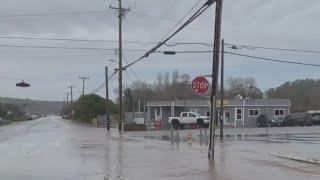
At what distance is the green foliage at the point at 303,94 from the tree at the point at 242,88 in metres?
10.4

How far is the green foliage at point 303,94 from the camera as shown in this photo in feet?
385

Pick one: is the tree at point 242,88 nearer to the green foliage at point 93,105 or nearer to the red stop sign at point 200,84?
the green foliage at point 93,105

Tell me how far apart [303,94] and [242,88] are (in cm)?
3129

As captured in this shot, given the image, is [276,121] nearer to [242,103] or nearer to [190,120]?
[242,103]

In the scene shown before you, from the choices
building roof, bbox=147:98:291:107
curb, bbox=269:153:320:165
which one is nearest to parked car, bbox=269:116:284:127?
building roof, bbox=147:98:291:107

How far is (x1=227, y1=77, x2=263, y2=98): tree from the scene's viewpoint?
14012 centimetres

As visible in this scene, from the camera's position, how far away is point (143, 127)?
63156 millimetres

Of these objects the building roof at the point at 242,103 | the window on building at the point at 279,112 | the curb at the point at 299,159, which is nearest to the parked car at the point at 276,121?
the building roof at the point at 242,103

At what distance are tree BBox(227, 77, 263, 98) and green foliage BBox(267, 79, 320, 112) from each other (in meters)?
10.4

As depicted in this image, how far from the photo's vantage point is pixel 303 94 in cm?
12012

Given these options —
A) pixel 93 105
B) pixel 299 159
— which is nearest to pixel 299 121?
pixel 93 105

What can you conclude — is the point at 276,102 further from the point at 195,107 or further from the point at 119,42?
the point at 119,42

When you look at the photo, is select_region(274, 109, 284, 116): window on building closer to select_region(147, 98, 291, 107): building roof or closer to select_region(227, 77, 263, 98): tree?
select_region(147, 98, 291, 107): building roof

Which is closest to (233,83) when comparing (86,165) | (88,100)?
(88,100)
